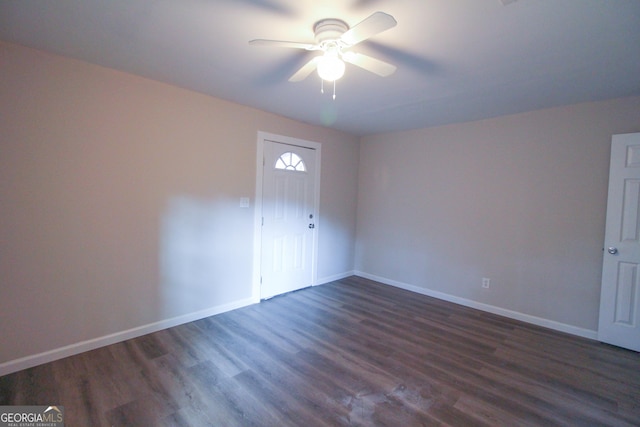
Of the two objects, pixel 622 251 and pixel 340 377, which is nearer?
pixel 340 377

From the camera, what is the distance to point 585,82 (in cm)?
241

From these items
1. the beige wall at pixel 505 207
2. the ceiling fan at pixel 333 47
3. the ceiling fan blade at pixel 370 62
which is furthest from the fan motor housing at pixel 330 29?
the beige wall at pixel 505 207

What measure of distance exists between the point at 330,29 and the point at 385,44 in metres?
0.45

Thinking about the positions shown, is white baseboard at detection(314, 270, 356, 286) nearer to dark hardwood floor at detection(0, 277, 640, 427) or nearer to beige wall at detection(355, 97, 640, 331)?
beige wall at detection(355, 97, 640, 331)

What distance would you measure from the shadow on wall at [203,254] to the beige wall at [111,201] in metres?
0.01

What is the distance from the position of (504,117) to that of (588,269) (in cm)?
188

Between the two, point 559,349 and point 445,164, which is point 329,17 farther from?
point 559,349

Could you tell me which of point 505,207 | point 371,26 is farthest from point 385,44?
point 505,207

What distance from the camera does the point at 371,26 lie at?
1.40m

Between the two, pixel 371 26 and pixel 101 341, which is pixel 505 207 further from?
pixel 101 341

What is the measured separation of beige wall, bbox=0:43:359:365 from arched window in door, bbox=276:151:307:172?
465 mm

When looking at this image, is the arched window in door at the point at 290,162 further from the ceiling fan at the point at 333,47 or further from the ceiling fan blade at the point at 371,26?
the ceiling fan blade at the point at 371,26

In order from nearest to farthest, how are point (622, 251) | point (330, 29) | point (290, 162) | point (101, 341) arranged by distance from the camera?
point (330, 29) → point (101, 341) → point (622, 251) → point (290, 162)

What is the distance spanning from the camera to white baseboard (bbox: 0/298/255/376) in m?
2.14
